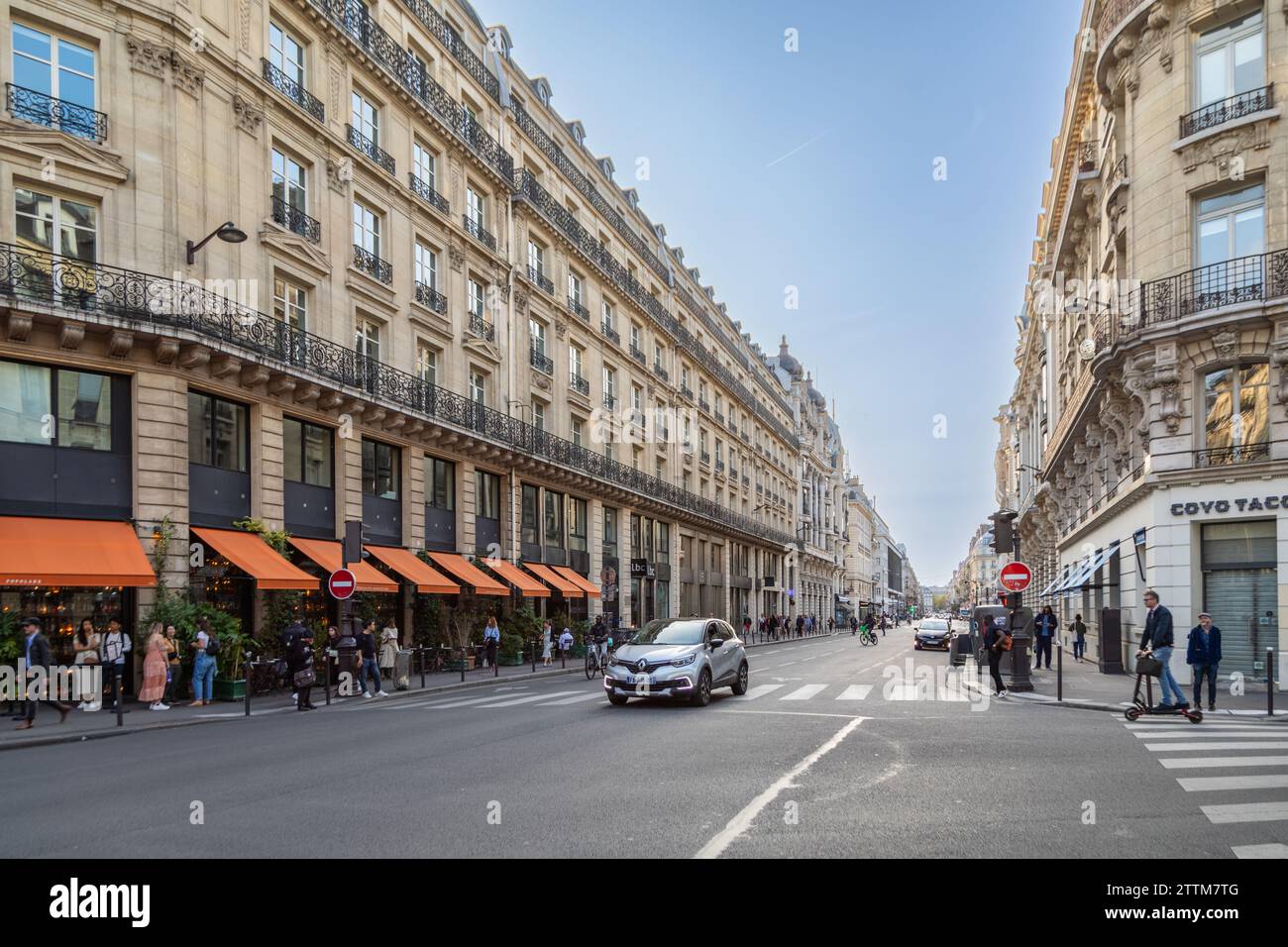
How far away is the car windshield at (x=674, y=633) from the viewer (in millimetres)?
16891

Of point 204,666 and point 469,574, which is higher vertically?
point 469,574

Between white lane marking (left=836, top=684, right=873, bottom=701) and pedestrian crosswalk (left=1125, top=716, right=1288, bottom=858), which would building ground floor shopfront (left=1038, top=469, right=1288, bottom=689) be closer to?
white lane marking (left=836, top=684, right=873, bottom=701)

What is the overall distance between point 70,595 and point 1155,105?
24.9 metres

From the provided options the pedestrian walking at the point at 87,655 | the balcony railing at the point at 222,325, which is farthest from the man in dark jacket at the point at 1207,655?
the balcony railing at the point at 222,325

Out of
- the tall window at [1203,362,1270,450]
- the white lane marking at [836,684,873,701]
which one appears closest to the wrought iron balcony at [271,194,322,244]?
the white lane marking at [836,684,873,701]

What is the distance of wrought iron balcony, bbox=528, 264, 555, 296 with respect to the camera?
119ft

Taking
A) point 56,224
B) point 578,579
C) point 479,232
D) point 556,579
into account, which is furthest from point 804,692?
point 479,232

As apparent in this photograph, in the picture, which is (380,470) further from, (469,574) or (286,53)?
(286,53)

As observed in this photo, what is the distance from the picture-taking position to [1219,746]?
11367 mm

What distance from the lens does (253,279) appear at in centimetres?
2202

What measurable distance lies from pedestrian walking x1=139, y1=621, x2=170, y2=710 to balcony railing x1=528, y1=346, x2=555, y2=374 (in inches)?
792

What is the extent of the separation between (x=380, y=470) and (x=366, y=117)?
9782mm

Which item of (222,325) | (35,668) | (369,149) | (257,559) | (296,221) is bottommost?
(35,668)
